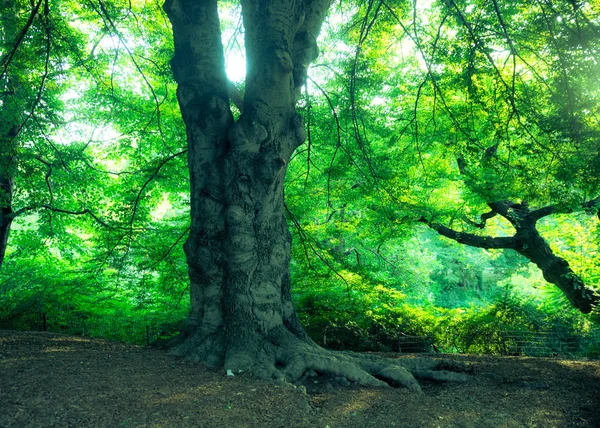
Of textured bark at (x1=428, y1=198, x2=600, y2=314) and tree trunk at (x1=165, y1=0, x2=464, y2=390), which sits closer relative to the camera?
tree trunk at (x1=165, y1=0, x2=464, y2=390)

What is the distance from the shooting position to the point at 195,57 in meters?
4.82

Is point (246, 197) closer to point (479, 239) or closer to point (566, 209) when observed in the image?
point (566, 209)

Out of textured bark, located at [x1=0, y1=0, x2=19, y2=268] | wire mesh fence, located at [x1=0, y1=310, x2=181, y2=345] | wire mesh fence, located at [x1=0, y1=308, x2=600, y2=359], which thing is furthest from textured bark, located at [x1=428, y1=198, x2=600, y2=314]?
textured bark, located at [x1=0, y1=0, x2=19, y2=268]

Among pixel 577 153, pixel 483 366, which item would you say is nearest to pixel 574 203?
pixel 577 153

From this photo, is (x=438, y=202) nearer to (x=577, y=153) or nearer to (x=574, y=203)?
(x=574, y=203)

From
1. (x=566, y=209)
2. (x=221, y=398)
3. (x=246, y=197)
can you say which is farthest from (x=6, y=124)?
(x=566, y=209)

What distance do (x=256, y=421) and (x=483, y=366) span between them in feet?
12.0

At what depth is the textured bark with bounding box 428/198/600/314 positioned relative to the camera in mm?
8695

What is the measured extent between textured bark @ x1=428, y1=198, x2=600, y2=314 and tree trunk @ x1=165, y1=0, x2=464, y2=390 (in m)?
5.71

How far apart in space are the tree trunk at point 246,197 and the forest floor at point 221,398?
1.22ft

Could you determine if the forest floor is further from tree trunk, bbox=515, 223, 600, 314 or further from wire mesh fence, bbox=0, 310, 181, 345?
wire mesh fence, bbox=0, 310, 181, 345

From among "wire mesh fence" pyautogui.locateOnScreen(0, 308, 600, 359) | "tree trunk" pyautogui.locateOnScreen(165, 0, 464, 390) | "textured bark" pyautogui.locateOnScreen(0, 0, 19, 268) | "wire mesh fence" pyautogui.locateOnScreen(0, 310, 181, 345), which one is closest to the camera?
"tree trunk" pyautogui.locateOnScreen(165, 0, 464, 390)

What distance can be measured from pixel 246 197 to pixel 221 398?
209 cm

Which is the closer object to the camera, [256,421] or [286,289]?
[256,421]
